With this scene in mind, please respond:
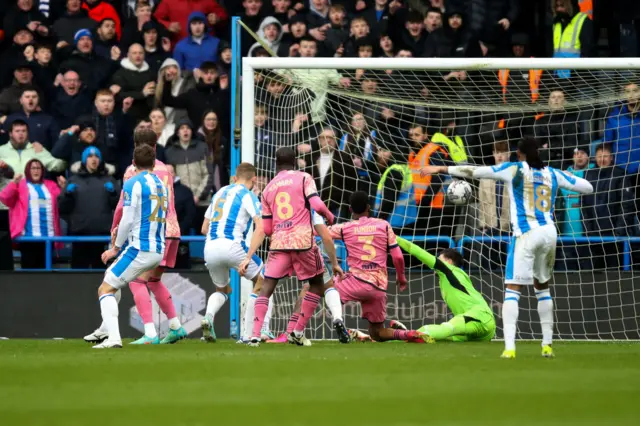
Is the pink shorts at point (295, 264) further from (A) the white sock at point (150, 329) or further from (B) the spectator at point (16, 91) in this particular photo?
(B) the spectator at point (16, 91)

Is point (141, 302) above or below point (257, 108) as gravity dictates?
below

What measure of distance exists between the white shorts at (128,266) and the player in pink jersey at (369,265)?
2.38m

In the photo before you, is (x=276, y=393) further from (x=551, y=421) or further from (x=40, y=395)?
(x=551, y=421)

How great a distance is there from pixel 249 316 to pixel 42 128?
5972mm

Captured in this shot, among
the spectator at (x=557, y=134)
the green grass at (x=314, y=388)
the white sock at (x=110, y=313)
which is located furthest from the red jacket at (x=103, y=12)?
the green grass at (x=314, y=388)

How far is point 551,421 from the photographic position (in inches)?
208

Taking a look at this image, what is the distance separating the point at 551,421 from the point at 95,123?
1176cm

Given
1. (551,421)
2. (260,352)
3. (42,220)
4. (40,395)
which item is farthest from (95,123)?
(551,421)

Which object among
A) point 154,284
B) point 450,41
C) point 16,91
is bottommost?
point 154,284

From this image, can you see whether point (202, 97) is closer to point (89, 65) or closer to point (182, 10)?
point (89, 65)

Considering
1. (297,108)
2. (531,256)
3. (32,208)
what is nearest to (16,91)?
(32,208)

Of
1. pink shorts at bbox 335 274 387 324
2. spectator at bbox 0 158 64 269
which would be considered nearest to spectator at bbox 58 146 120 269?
spectator at bbox 0 158 64 269

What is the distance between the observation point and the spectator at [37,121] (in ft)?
53.3

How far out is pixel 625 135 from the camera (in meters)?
14.5
